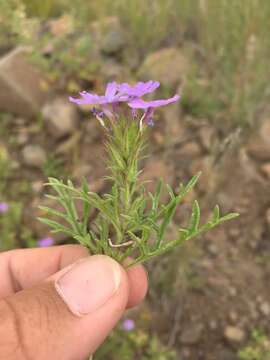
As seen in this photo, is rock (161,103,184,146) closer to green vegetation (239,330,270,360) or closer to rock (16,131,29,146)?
rock (16,131,29,146)

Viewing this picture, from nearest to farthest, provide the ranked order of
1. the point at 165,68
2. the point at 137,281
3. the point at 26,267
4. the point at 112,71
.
A: the point at 137,281
the point at 26,267
the point at 165,68
the point at 112,71

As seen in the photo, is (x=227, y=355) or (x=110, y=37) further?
(x=110, y=37)

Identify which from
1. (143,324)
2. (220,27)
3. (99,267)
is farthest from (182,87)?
(99,267)

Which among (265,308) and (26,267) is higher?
(26,267)

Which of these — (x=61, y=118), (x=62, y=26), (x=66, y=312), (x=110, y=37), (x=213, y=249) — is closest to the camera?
(x=66, y=312)

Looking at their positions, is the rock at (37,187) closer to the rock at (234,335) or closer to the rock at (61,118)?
the rock at (61,118)

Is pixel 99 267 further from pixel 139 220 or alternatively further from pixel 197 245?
pixel 197 245

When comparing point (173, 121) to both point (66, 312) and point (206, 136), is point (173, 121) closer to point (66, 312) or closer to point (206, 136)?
point (206, 136)

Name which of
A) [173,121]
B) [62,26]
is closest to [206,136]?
[173,121]

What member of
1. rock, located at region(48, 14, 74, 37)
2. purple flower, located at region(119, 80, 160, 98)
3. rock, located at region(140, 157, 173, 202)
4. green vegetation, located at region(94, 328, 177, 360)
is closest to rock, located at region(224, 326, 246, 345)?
green vegetation, located at region(94, 328, 177, 360)
